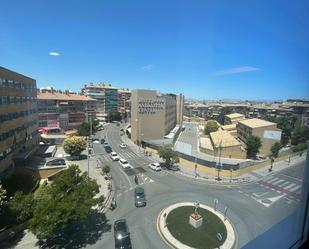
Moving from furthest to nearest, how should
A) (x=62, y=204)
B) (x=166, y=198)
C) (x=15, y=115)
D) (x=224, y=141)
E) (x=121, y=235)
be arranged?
(x=224, y=141)
(x=15, y=115)
(x=166, y=198)
(x=121, y=235)
(x=62, y=204)

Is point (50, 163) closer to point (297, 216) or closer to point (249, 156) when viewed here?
point (297, 216)

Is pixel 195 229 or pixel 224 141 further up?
pixel 224 141

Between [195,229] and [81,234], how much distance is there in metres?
1.95

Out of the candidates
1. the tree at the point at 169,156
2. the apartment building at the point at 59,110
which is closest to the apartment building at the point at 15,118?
the apartment building at the point at 59,110

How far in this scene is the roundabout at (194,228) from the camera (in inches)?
123

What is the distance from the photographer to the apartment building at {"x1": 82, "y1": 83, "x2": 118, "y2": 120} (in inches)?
876

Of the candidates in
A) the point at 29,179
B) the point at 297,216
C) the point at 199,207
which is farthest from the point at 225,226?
the point at 29,179

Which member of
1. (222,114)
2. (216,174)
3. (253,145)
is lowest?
(216,174)

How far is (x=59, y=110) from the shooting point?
1041cm

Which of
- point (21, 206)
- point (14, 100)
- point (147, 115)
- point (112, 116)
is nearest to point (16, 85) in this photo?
point (14, 100)

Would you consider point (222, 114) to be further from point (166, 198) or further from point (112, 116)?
point (166, 198)

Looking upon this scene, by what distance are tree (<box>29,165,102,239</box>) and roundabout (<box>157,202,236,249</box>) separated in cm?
138

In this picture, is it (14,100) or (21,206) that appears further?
(14,100)

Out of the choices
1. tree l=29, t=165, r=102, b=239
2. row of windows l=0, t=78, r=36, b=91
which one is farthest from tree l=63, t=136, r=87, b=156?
tree l=29, t=165, r=102, b=239
